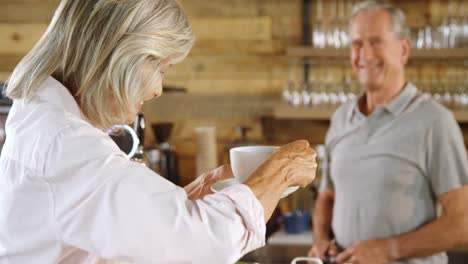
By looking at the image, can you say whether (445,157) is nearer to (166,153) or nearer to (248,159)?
(248,159)

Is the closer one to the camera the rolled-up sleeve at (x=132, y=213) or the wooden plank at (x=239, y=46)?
the rolled-up sleeve at (x=132, y=213)

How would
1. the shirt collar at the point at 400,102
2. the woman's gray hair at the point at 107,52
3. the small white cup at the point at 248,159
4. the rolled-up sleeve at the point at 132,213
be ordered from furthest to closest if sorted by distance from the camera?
the shirt collar at the point at 400,102 → the small white cup at the point at 248,159 → the woman's gray hair at the point at 107,52 → the rolled-up sleeve at the point at 132,213

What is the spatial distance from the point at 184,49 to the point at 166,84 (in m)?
2.78

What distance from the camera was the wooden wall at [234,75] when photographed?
3.71 m

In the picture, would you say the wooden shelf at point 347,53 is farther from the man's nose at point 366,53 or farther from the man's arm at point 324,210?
the man's arm at point 324,210

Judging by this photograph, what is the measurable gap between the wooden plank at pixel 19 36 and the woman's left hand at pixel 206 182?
2.92 m

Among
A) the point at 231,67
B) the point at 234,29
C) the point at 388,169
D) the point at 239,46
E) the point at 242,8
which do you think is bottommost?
the point at 388,169

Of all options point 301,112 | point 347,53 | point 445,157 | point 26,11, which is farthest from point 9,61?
point 445,157

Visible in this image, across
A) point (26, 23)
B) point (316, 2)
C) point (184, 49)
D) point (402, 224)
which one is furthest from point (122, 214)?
point (26, 23)

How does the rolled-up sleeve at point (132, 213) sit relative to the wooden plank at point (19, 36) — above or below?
below

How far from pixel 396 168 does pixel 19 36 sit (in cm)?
269

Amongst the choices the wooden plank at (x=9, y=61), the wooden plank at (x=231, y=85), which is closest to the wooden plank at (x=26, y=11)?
the wooden plank at (x=9, y=61)

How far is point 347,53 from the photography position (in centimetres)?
336

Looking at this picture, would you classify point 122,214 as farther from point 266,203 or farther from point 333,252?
point 333,252
